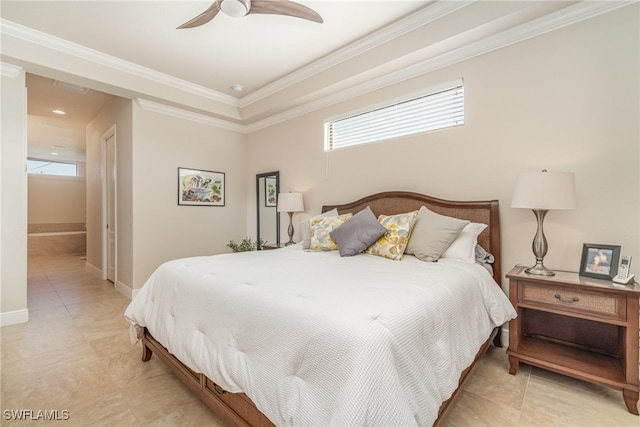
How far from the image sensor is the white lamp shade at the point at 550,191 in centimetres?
191

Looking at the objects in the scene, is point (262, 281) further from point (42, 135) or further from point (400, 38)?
point (42, 135)

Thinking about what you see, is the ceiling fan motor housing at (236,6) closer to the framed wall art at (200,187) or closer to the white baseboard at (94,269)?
the framed wall art at (200,187)

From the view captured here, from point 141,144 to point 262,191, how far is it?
1.79 metres

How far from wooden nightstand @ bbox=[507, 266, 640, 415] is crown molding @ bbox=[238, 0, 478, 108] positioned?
2.19 metres

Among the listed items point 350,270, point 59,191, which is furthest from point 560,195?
point 59,191

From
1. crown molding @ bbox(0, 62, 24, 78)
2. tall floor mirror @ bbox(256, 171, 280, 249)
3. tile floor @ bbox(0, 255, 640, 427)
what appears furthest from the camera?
tall floor mirror @ bbox(256, 171, 280, 249)

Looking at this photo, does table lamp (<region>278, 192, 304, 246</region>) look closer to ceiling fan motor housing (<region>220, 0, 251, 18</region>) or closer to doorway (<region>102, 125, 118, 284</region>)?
ceiling fan motor housing (<region>220, 0, 251, 18</region>)

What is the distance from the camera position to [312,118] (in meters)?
3.96

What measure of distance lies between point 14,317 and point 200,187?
2460 millimetres

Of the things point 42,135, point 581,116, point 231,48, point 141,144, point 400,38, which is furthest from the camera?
point 42,135

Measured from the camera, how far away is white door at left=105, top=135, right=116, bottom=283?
14.3ft

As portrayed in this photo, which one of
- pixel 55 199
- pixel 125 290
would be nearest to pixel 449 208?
pixel 125 290

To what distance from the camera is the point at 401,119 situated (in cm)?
311

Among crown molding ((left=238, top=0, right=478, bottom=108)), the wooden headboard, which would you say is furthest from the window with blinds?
the wooden headboard
